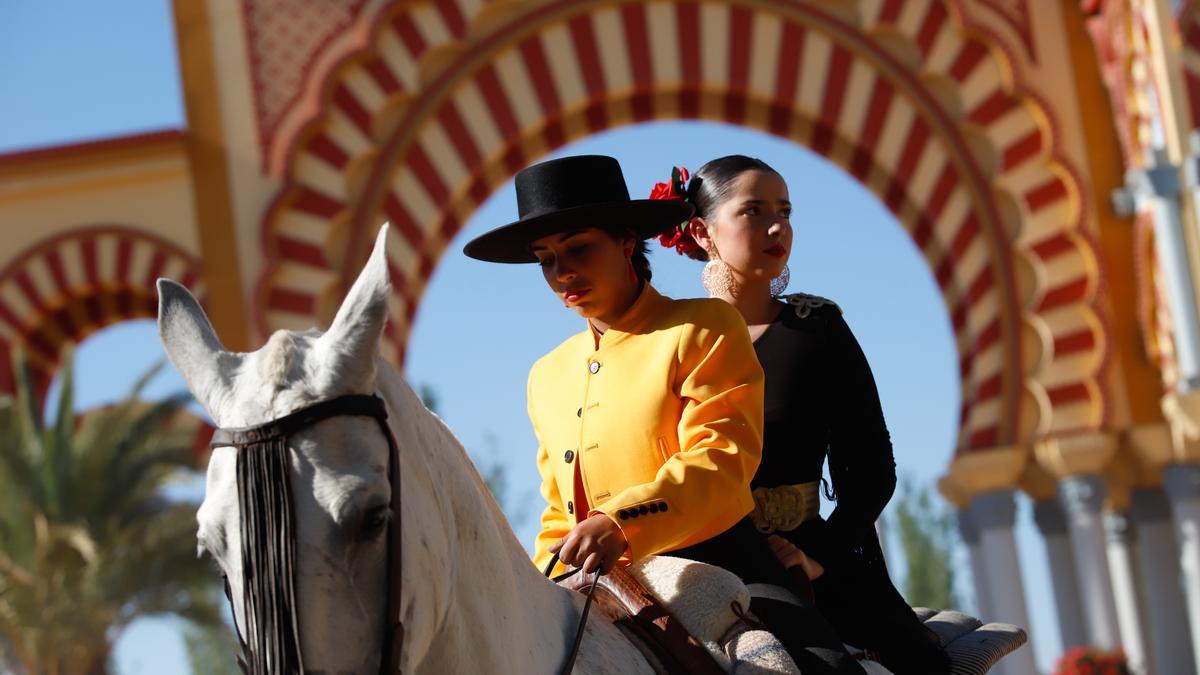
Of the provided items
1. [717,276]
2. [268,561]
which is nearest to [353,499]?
[268,561]

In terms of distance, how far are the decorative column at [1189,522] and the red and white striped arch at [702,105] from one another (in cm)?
113

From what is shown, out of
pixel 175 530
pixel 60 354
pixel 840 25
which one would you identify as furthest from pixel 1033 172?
pixel 60 354

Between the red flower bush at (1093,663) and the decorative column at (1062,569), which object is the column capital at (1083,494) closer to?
the decorative column at (1062,569)

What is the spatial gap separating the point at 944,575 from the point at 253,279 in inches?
738

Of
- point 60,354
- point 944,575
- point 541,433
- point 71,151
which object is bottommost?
point 944,575

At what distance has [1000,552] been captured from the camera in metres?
10.3

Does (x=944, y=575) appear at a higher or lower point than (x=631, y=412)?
lower

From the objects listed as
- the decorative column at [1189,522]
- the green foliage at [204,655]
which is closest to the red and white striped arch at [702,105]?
the decorative column at [1189,522]

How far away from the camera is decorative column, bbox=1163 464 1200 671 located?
31.8ft

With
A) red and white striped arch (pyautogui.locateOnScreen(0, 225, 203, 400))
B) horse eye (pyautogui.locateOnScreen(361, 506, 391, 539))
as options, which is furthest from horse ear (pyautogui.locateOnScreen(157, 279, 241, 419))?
red and white striped arch (pyautogui.locateOnScreen(0, 225, 203, 400))

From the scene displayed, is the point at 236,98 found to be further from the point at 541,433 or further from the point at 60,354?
the point at 541,433

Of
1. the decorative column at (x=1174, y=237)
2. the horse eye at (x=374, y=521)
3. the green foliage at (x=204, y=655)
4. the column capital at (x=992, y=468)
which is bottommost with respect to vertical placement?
the green foliage at (x=204, y=655)

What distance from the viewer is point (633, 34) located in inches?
434

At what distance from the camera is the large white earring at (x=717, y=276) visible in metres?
2.96
